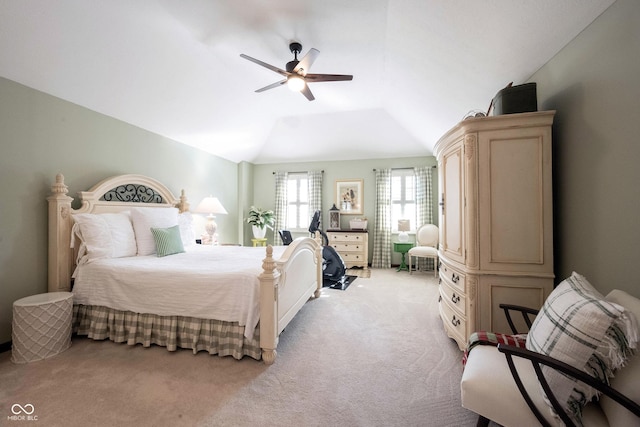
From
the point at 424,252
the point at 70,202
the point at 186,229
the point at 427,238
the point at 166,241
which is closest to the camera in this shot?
the point at 70,202

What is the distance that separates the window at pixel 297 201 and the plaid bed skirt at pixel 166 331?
4.31 metres

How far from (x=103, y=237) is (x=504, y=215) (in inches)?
144

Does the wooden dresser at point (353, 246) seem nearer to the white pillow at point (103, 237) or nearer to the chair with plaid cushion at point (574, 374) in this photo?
the white pillow at point (103, 237)

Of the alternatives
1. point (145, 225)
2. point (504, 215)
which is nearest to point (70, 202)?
point (145, 225)

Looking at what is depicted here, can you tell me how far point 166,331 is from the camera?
225cm

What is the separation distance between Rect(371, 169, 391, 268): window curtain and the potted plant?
2526 millimetres

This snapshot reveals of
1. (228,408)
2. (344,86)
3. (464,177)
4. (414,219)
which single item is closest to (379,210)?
(414,219)

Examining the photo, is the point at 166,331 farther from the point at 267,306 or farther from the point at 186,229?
the point at 186,229

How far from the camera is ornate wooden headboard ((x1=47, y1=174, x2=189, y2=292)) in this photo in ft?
8.22

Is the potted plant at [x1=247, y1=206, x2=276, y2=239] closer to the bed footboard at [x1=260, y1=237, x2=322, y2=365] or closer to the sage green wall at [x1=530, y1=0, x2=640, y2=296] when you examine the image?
the bed footboard at [x1=260, y1=237, x2=322, y2=365]

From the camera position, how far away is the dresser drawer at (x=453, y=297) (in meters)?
2.08

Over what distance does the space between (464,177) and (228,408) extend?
7.61 feet

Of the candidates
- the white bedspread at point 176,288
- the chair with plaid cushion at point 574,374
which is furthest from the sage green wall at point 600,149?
the white bedspread at point 176,288

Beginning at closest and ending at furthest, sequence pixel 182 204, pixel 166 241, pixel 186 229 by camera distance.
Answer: pixel 166 241, pixel 186 229, pixel 182 204
